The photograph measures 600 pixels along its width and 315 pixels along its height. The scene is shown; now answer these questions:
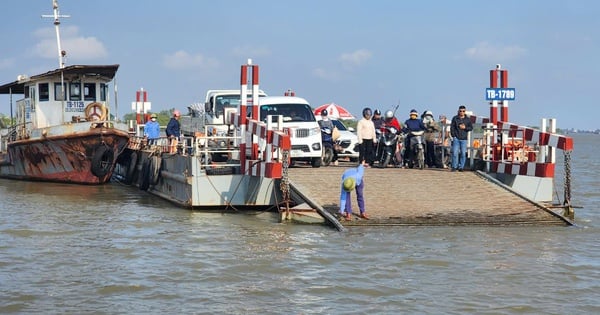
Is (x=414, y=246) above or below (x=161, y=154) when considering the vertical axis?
below

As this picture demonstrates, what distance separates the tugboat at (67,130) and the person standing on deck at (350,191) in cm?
1213

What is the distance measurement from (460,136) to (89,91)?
44.2 feet

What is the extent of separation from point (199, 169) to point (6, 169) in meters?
14.5

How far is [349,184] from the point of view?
14.8 metres

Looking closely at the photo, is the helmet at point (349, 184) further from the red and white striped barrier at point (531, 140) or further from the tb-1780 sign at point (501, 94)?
the tb-1780 sign at point (501, 94)

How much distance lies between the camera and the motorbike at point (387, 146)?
20969 mm

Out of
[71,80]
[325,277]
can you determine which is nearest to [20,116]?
[71,80]

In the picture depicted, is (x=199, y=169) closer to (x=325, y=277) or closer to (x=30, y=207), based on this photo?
(x=30, y=207)

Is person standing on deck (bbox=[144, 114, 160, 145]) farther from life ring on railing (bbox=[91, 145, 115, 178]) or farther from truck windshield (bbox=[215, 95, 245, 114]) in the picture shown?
truck windshield (bbox=[215, 95, 245, 114])

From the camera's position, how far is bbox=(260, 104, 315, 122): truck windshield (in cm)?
2062

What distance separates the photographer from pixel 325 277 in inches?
467

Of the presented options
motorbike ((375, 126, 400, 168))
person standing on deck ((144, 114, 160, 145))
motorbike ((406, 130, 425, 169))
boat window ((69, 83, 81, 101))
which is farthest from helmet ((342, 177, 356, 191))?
boat window ((69, 83, 81, 101))

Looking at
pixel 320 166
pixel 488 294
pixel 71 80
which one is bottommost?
pixel 488 294

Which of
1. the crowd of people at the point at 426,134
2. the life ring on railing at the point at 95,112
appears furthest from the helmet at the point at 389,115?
the life ring on railing at the point at 95,112
